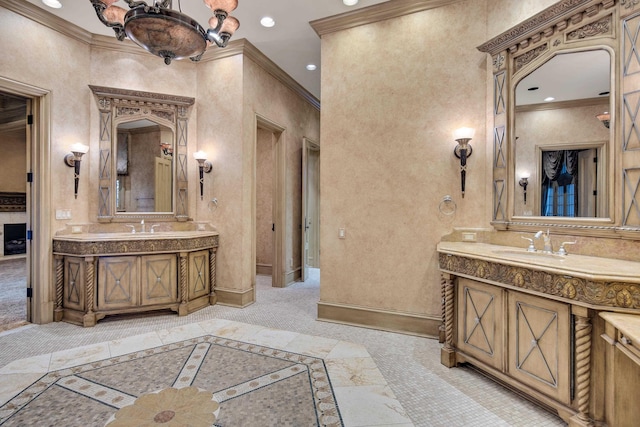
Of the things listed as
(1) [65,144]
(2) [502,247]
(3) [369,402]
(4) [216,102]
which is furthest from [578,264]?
(1) [65,144]

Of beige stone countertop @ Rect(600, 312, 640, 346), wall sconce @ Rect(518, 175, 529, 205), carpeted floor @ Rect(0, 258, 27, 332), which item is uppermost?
wall sconce @ Rect(518, 175, 529, 205)

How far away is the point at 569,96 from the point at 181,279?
4.44 meters

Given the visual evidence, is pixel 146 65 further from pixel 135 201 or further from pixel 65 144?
pixel 135 201

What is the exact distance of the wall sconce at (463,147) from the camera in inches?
123

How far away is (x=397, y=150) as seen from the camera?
3521mm

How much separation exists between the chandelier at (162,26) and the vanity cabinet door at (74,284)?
107 inches

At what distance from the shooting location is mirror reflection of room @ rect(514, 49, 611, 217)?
2389mm

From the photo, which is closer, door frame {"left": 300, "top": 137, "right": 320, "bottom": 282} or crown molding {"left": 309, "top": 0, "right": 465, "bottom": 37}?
crown molding {"left": 309, "top": 0, "right": 465, "bottom": 37}

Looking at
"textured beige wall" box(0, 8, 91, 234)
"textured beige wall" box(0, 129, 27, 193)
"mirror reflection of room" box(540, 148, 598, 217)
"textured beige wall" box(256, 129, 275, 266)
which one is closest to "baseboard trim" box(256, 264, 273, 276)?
"textured beige wall" box(256, 129, 275, 266)

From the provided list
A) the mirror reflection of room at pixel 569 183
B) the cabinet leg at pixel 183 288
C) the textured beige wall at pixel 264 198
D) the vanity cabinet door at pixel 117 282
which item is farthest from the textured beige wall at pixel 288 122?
the mirror reflection of room at pixel 569 183

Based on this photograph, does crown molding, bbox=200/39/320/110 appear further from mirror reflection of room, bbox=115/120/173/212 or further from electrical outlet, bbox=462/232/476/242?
electrical outlet, bbox=462/232/476/242

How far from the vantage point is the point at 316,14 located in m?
3.69

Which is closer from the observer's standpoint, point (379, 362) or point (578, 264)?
point (578, 264)

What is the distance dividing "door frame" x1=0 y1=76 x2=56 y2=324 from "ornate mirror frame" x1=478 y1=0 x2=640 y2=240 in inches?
192
